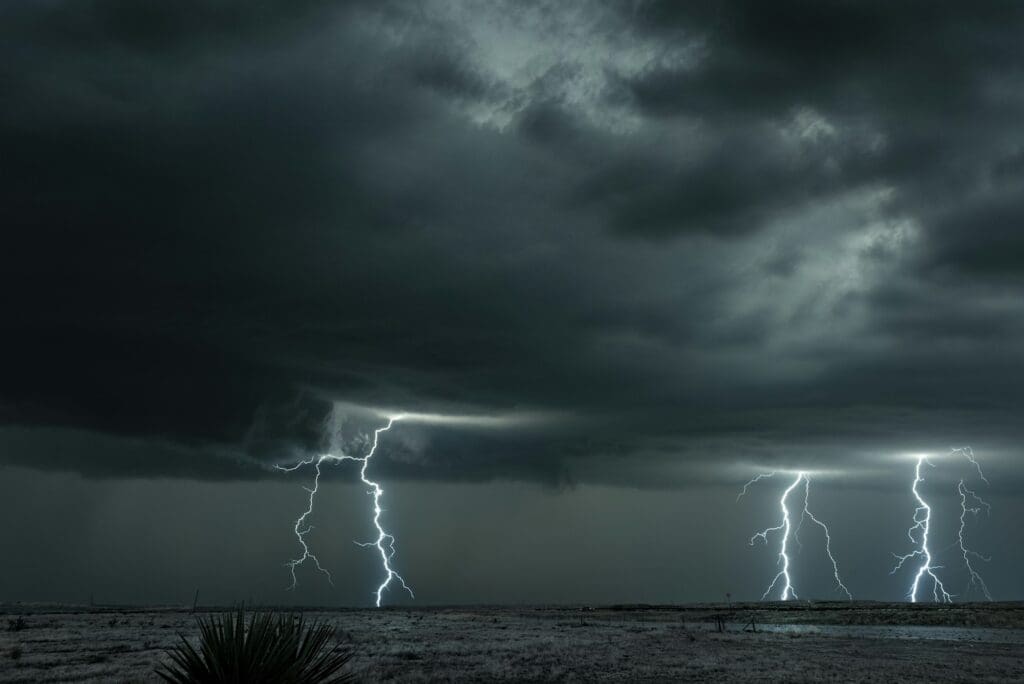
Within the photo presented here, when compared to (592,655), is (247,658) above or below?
above

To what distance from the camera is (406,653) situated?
99.8 ft

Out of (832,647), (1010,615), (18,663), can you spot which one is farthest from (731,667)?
(1010,615)

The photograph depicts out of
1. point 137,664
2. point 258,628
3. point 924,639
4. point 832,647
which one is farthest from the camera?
point 924,639

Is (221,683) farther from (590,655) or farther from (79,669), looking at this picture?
(590,655)

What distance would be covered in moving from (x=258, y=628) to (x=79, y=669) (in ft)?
58.3

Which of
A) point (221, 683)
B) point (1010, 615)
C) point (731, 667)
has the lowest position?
point (1010, 615)

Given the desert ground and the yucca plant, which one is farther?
the desert ground

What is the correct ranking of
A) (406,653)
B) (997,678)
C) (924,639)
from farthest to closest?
(924,639) → (406,653) → (997,678)

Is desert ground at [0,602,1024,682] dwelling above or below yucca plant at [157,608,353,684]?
below

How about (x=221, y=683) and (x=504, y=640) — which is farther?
(x=504, y=640)

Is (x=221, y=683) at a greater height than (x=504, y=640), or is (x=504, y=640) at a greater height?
(x=221, y=683)

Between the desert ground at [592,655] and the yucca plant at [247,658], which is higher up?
the yucca plant at [247,658]

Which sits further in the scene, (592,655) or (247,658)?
(592,655)

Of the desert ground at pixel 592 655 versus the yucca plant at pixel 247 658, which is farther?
the desert ground at pixel 592 655
